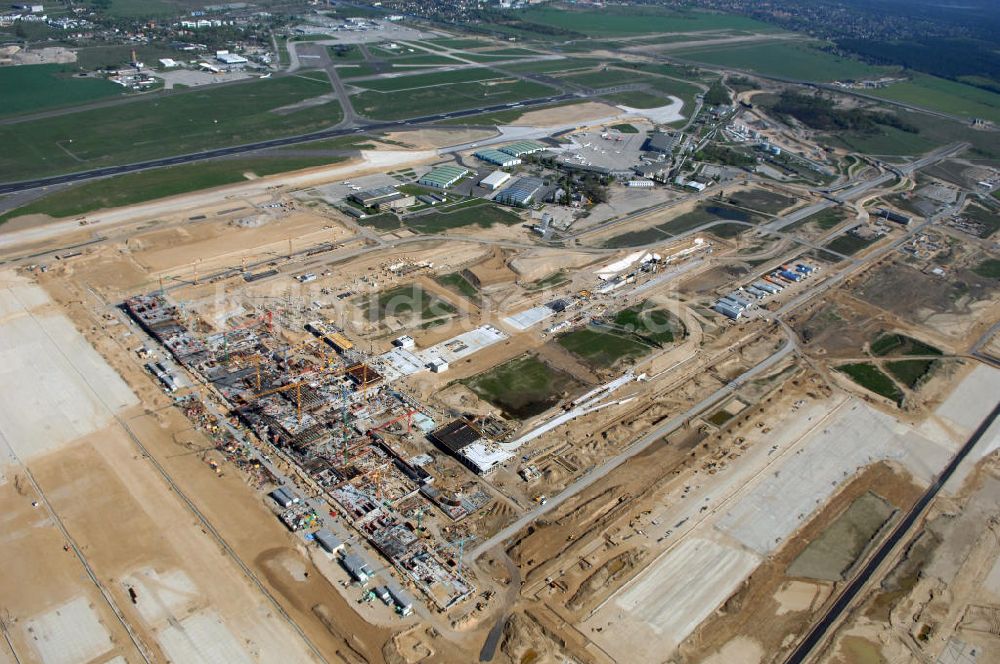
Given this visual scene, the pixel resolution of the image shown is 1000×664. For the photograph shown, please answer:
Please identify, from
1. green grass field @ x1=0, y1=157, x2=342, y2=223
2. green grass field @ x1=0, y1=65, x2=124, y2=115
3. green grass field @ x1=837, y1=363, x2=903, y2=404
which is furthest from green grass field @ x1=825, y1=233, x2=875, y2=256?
green grass field @ x1=0, y1=65, x2=124, y2=115

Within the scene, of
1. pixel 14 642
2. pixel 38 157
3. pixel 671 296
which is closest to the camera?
pixel 14 642

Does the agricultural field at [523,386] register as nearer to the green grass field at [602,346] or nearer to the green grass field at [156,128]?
the green grass field at [602,346]

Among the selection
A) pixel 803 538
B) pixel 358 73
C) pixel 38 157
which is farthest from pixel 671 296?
pixel 358 73

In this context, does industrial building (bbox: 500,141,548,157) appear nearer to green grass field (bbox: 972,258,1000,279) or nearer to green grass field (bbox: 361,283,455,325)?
green grass field (bbox: 361,283,455,325)

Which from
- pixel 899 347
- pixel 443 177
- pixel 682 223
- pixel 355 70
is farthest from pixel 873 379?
pixel 355 70

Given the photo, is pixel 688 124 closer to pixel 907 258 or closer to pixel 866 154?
pixel 866 154

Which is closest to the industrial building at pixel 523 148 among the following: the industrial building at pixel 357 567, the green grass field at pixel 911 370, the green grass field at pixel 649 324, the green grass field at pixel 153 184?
the green grass field at pixel 153 184

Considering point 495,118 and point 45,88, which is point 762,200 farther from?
point 45,88
